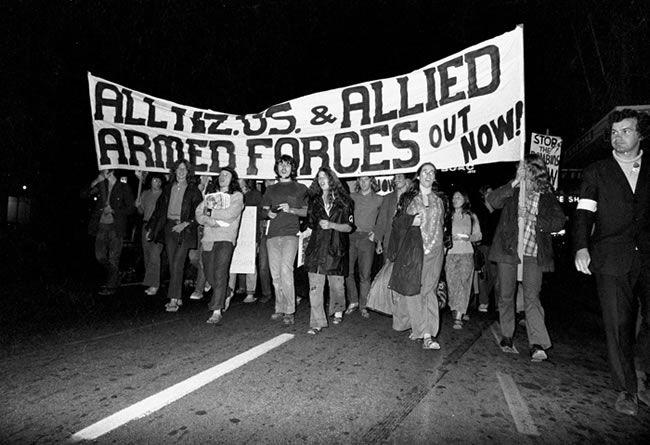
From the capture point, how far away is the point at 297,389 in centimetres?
343

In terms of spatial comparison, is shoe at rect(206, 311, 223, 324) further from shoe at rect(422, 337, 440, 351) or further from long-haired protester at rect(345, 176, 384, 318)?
shoe at rect(422, 337, 440, 351)

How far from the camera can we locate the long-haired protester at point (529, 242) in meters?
4.55

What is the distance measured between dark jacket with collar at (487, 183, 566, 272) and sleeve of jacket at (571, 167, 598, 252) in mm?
838

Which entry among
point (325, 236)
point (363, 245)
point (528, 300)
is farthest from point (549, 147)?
point (325, 236)

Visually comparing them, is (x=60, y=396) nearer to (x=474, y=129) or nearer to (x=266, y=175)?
(x=266, y=175)

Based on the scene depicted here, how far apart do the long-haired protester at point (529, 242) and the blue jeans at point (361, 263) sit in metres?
2.35

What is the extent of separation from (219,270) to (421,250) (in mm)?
2653

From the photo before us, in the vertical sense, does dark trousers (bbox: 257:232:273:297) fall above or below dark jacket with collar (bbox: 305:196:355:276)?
below

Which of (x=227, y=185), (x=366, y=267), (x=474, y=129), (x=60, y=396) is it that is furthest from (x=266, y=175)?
(x=60, y=396)

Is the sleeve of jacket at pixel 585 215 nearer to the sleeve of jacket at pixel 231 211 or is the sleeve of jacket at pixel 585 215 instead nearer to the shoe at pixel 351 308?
the shoe at pixel 351 308

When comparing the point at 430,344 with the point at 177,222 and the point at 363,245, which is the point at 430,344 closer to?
the point at 363,245

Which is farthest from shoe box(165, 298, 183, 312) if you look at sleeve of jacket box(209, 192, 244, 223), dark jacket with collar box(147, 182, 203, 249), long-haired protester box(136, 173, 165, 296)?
sleeve of jacket box(209, 192, 244, 223)

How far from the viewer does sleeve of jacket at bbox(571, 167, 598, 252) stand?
3.58 m

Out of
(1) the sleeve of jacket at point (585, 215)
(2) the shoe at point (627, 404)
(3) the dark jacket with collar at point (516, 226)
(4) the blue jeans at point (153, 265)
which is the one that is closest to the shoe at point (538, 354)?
(3) the dark jacket with collar at point (516, 226)
